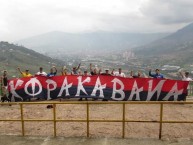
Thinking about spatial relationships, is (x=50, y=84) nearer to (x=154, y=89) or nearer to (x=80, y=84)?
(x=80, y=84)

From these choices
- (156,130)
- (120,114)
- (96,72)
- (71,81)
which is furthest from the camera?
(96,72)

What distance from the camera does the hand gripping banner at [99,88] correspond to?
14.1m

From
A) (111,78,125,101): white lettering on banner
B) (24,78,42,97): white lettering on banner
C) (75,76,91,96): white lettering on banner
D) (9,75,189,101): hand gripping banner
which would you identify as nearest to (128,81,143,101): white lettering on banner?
(9,75,189,101): hand gripping banner

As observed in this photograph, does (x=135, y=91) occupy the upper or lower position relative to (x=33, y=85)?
lower

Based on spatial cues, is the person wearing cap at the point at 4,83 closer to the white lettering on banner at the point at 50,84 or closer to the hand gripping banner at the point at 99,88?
the hand gripping banner at the point at 99,88

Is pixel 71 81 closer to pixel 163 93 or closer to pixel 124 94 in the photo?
pixel 124 94

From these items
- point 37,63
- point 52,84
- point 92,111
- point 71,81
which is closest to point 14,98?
point 52,84

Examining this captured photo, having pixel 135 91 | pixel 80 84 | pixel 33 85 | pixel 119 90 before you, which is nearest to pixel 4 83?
pixel 33 85

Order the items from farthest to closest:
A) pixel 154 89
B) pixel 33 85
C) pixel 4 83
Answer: pixel 4 83 → pixel 33 85 → pixel 154 89

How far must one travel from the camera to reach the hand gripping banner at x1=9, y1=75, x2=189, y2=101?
46.2 feet

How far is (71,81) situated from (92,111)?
1.96 meters

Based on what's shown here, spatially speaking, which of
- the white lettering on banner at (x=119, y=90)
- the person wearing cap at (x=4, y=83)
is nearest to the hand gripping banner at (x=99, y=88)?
the white lettering on banner at (x=119, y=90)

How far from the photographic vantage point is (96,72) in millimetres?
15828

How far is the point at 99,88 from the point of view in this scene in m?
14.2
